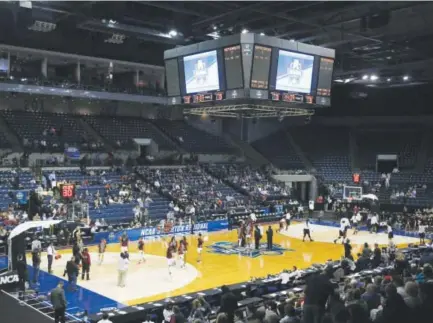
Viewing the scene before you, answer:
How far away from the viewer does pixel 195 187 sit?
37.8 metres

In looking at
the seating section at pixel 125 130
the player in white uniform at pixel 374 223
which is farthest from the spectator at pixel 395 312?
the seating section at pixel 125 130

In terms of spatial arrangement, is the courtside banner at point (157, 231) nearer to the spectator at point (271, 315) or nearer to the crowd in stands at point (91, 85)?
the crowd in stands at point (91, 85)

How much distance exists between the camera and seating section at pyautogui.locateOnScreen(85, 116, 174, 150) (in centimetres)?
4084

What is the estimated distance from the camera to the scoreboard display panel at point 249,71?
557 inches

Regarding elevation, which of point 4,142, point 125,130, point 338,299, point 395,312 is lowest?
point 338,299

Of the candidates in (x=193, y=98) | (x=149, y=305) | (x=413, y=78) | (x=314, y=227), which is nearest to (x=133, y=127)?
(x=314, y=227)

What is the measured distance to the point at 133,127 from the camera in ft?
142

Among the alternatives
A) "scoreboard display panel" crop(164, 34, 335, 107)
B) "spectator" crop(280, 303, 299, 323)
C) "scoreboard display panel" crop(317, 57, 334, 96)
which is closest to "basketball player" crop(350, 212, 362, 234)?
"scoreboard display panel" crop(317, 57, 334, 96)

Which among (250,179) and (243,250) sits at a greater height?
(250,179)

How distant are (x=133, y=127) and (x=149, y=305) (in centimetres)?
3130

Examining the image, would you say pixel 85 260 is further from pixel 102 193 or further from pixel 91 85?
pixel 91 85

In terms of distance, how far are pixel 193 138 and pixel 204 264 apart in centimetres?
2521

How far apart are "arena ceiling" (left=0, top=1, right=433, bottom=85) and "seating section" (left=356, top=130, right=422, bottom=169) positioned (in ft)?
43.8

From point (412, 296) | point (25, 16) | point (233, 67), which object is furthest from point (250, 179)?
point (412, 296)
